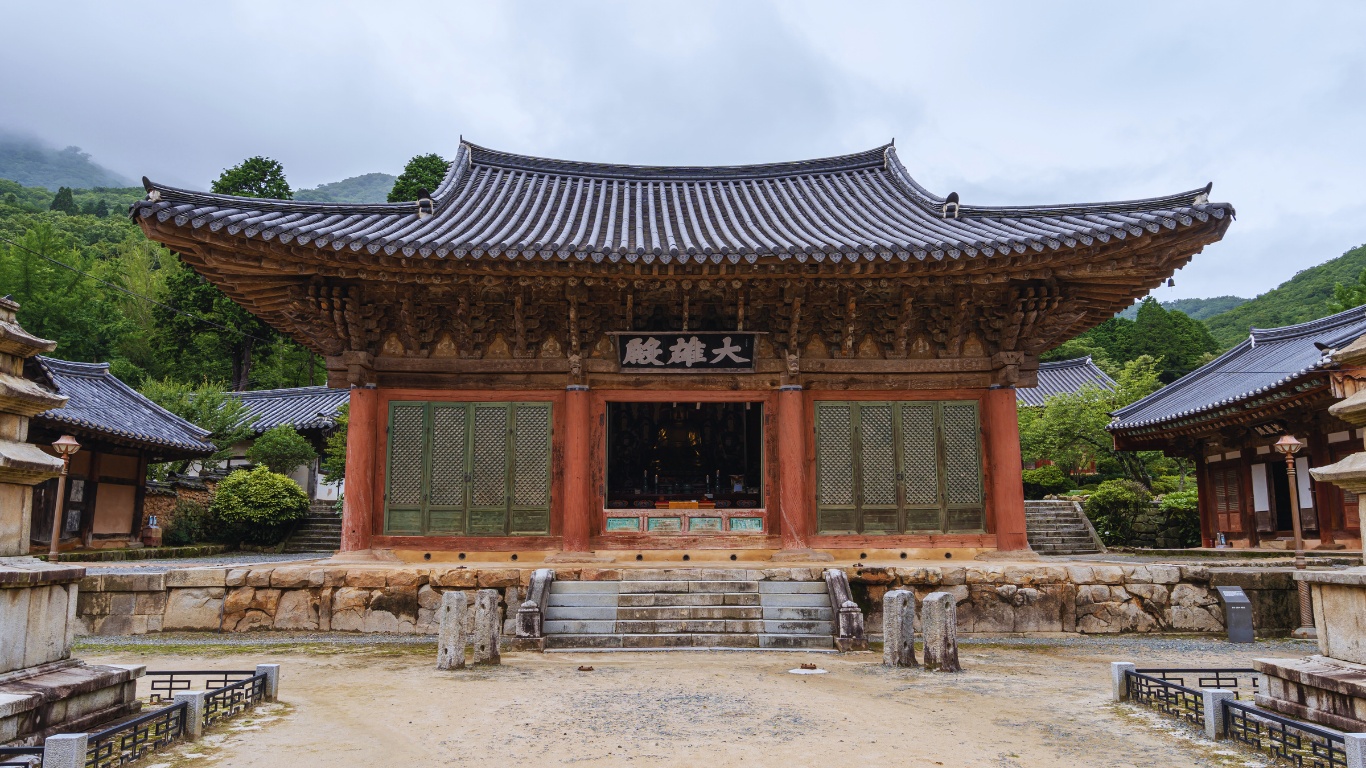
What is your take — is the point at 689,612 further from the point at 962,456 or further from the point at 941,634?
the point at 962,456

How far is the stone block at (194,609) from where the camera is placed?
419 inches

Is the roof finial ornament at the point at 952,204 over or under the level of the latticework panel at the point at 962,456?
over

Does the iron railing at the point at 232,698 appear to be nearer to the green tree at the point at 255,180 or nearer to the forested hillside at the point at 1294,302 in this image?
the green tree at the point at 255,180

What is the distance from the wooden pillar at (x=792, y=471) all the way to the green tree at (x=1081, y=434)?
58.0 feet

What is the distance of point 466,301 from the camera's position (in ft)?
40.4

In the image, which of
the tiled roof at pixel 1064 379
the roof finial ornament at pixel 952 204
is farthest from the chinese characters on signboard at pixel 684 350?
the tiled roof at pixel 1064 379

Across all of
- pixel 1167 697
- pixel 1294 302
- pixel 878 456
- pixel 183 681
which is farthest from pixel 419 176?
pixel 1294 302

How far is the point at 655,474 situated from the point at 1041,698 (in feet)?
40.7

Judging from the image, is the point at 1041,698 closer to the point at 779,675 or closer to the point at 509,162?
the point at 779,675

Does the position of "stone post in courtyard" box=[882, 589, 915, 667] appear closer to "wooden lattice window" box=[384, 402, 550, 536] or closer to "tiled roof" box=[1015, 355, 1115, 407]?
"wooden lattice window" box=[384, 402, 550, 536]

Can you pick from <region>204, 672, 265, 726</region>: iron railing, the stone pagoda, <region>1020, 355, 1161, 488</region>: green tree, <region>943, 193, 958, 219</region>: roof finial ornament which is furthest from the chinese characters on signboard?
<region>1020, 355, 1161, 488</region>: green tree

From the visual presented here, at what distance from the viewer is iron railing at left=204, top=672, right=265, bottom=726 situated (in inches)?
226

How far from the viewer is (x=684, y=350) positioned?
42.1 ft

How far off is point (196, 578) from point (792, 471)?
845 centimetres
